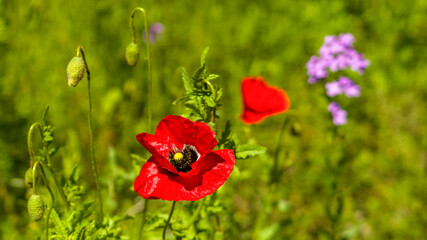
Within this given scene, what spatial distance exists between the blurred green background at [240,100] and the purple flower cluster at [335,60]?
32 centimetres

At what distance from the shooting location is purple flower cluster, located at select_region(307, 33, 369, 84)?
2486 mm

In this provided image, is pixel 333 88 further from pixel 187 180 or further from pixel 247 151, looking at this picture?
pixel 187 180

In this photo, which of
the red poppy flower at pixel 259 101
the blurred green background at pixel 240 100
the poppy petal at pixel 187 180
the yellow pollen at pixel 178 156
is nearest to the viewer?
the poppy petal at pixel 187 180

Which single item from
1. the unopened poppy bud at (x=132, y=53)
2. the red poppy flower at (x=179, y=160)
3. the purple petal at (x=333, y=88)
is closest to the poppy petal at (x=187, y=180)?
the red poppy flower at (x=179, y=160)

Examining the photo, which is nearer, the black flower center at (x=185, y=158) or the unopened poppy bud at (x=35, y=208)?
Result: the unopened poppy bud at (x=35, y=208)

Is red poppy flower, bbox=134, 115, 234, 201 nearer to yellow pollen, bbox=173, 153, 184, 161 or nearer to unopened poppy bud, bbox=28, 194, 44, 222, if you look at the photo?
yellow pollen, bbox=173, 153, 184, 161

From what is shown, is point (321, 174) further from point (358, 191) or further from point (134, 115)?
point (134, 115)

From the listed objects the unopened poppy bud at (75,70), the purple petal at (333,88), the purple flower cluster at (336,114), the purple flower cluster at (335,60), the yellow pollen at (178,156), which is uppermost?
the purple flower cluster at (335,60)

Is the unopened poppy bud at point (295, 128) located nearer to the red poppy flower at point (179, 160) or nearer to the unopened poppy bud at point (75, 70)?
the red poppy flower at point (179, 160)

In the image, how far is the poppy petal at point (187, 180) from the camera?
130 cm

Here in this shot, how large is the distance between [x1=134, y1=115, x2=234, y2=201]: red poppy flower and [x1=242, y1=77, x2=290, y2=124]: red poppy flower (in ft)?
2.08

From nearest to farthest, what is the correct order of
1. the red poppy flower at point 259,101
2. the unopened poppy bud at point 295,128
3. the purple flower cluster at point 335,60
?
the red poppy flower at point 259,101, the unopened poppy bud at point 295,128, the purple flower cluster at point 335,60

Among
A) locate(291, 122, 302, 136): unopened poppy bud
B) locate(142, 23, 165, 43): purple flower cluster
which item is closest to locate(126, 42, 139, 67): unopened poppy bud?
locate(291, 122, 302, 136): unopened poppy bud

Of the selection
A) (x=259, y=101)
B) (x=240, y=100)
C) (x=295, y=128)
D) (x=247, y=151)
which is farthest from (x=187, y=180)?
(x=240, y=100)
